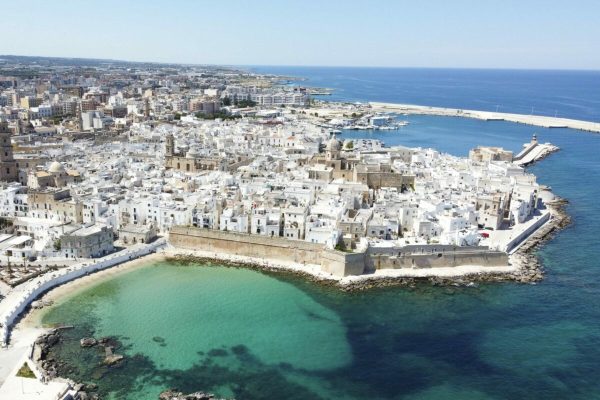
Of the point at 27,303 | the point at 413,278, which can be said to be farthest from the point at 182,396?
the point at 413,278

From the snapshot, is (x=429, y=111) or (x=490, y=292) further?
(x=429, y=111)

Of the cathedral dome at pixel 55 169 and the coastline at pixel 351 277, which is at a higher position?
the cathedral dome at pixel 55 169

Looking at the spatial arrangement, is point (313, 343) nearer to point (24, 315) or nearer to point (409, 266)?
point (409, 266)

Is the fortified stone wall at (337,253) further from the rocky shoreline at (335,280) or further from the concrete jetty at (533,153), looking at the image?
the concrete jetty at (533,153)

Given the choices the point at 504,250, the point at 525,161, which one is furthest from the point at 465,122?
the point at 504,250

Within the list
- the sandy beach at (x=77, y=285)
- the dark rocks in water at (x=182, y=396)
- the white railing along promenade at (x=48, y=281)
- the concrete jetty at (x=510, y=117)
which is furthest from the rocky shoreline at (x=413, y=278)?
the concrete jetty at (x=510, y=117)

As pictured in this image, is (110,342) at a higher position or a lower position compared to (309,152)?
lower
